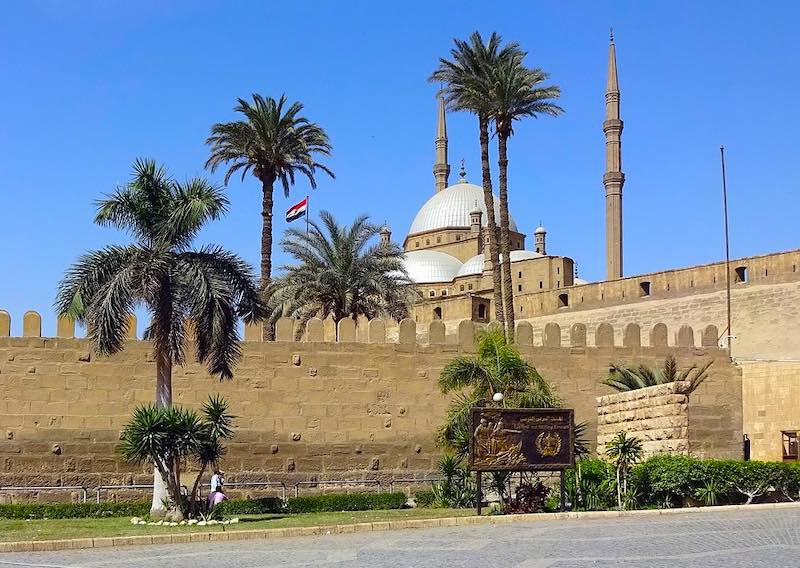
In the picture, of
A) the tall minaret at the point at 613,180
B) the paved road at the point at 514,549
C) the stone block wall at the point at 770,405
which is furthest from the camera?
the tall minaret at the point at 613,180

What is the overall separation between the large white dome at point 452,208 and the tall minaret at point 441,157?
373 cm

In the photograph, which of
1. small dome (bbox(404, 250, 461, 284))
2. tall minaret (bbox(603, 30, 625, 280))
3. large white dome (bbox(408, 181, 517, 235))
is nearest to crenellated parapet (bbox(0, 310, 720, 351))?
tall minaret (bbox(603, 30, 625, 280))

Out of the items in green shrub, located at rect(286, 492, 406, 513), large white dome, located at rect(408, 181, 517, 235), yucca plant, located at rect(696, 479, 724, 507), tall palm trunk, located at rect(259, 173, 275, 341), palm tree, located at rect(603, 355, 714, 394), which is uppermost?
large white dome, located at rect(408, 181, 517, 235)

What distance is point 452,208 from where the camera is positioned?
2768 inches

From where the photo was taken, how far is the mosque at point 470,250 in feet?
169

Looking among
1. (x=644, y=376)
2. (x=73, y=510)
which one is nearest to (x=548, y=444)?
(x=644, y=376)

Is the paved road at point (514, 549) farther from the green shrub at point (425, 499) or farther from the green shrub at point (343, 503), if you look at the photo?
the green shrub at point (343, 503)

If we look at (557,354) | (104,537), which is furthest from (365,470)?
(104,537)

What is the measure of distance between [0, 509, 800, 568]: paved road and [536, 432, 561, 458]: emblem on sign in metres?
1.63

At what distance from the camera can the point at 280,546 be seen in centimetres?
1202

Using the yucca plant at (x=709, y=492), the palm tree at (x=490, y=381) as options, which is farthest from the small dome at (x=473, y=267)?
the yucca plant at (x=709, y=492)

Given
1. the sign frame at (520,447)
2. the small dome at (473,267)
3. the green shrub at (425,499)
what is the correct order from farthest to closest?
1. the small dome at (473,267)
2. the green shrub at (425,499)
3. the sign frame at (520,447)

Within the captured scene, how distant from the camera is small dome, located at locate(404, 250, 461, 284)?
62438mm

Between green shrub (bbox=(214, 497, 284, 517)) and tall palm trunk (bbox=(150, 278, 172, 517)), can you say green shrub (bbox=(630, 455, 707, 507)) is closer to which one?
green shrub (bbox=(214, 497, 284, 517))
